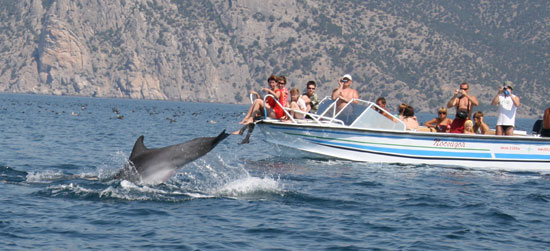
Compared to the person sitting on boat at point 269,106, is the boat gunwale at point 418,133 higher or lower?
lower

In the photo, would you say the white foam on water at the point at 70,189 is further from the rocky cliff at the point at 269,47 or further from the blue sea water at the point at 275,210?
the rocky cliff at the point at 269,47

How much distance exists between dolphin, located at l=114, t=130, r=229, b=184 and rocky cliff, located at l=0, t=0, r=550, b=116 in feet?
520

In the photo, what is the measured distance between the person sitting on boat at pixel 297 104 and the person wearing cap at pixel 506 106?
502cm

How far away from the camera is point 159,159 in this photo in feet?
37.2

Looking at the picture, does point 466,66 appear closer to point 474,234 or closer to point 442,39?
point 442,39

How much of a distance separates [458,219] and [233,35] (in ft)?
599

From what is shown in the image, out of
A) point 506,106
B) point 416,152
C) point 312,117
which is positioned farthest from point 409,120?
point 312,117

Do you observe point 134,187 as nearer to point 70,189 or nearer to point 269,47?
point 70,189

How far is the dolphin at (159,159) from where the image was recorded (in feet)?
34.4

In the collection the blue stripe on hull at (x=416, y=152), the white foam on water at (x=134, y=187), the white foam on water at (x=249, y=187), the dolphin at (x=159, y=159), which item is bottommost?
the white foam on water at (x=249, y=187)

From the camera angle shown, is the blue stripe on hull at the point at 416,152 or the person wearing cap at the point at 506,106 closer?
the person wearing cap at the point at 506,106

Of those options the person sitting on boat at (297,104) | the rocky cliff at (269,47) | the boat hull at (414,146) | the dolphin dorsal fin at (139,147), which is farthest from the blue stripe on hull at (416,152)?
the rocky cliff at (269,47)

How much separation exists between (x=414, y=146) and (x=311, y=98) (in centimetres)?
330

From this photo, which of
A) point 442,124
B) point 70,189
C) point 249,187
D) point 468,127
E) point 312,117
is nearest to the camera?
point 70,189
